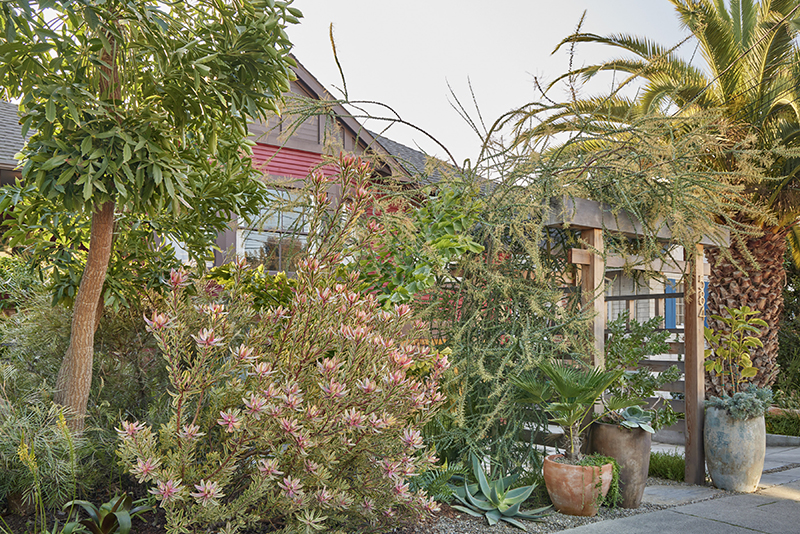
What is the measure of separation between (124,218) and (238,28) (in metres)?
1.45

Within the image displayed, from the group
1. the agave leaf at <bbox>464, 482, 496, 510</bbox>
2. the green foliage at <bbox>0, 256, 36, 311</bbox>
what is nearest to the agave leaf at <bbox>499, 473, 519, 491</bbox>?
the agave leaf at <bbox>464, 482, 496, 510</bbox>

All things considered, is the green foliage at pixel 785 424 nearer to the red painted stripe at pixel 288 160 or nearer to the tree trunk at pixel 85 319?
the red painted stripe at pixel 288 160

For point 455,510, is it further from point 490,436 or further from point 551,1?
point 551,1

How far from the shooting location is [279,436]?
234 cm

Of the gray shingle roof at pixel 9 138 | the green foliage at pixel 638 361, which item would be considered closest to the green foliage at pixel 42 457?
the green foliage at pixel 638 361

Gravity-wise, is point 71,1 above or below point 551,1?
below

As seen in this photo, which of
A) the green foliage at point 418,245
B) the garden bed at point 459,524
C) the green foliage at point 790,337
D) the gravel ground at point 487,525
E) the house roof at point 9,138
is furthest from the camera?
the green foliage at point 790,337

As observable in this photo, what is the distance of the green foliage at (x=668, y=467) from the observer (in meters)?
5.10

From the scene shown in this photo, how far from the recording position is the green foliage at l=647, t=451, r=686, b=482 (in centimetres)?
510

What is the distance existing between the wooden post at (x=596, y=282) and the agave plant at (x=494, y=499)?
120 cm

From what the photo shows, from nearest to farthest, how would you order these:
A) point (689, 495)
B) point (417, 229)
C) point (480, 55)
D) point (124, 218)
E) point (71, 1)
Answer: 1. point (71, 1)
2. point (124, 218)
3. point (417, 229)
4. point (689, 495)
5. point (480, 55)

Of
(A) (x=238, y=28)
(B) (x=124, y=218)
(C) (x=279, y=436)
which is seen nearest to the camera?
(C) (x=279, y=436)

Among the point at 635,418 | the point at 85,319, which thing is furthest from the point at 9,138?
the point at 635,418

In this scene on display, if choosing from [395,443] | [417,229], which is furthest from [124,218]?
[395,443]
